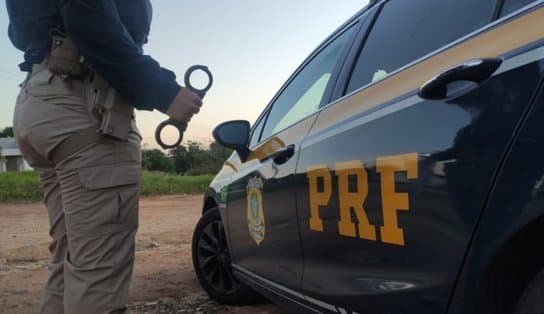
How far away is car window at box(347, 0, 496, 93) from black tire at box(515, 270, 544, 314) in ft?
2.50

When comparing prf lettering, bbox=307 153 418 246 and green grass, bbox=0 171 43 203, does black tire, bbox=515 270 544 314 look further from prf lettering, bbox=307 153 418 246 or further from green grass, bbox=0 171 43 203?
green grass, bbox=0 171 43 203

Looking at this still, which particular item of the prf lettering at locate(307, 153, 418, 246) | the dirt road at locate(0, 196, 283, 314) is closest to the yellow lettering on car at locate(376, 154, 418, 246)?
the prf lettering at locate(307, 153, 418, 246)

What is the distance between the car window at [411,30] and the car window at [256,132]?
1227mm

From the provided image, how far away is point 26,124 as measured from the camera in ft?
6.13

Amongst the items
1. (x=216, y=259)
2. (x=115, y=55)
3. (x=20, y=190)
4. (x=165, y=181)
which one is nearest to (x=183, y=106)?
(x=115, y=55)

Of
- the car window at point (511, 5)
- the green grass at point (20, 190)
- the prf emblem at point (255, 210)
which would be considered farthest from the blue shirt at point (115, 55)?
the green grass at point (20, 190)

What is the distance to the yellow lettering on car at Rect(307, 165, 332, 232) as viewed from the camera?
190 cm

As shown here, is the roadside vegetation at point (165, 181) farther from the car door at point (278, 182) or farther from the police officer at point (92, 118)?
the police officer at point (92, 118)

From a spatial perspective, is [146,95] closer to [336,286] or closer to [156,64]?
[156,64]

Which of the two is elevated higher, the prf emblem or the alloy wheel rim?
the prf emblem

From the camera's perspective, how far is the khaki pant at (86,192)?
1.79 meters

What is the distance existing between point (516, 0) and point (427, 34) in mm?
413

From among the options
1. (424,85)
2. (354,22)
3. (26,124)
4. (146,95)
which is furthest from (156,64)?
(354,22)

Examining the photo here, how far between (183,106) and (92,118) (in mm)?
330
